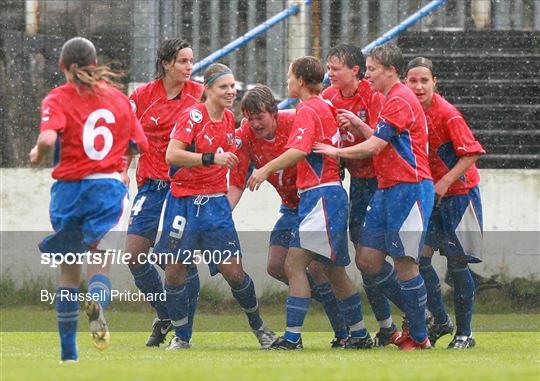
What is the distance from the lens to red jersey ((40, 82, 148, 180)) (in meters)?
8.43

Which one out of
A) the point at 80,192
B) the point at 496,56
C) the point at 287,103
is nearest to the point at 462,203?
the point at 80,192

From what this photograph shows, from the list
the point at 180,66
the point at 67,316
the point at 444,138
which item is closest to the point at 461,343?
the point at 444,138

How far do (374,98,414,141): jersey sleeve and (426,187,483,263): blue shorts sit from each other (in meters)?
1.02

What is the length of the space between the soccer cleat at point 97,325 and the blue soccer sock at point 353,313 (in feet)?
7.33

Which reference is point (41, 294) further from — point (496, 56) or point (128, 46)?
point (496, 56)

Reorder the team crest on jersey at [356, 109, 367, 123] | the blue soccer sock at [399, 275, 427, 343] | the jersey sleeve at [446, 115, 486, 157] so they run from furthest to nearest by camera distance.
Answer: the team crest on jersey at [356, 109, 367, 123], the jersey sleeve at [446, 115, 486, 157], the blue soccer sock at [399, 275, 427, 343]

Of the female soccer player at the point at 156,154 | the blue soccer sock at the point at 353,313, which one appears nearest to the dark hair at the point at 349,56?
the female soccer player at the point at 156,154

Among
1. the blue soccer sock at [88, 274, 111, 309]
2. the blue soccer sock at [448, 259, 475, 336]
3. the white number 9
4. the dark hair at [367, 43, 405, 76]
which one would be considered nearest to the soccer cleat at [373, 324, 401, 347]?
the blue soccer sock at [448, 259, 475, 336]

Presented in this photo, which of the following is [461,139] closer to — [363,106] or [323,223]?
[363,106]

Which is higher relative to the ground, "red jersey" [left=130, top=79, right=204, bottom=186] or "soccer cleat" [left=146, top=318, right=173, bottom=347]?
"red jersey" [left=130, top=79, right=204, bottom=186]

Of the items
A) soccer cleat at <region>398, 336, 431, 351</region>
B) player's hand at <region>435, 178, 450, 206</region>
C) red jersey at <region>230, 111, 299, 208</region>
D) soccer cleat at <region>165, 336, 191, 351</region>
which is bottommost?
soccer cleat at <region>165, 336, 191, 351</region>

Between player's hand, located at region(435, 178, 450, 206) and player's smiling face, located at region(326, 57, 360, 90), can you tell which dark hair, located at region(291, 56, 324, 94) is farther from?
player's hand, located at region(435, 178, 450, 206)

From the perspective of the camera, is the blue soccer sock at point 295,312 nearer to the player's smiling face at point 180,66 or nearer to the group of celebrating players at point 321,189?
the group of celebrating players at point 321,189

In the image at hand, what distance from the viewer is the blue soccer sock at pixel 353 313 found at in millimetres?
10117
